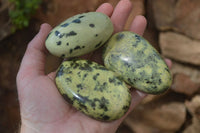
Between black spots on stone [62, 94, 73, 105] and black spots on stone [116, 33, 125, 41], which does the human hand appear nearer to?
black spots on stone [62, 94, 73, 105]

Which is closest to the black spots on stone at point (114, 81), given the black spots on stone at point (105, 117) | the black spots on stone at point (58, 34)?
the black spots on stone at point (105, 117)

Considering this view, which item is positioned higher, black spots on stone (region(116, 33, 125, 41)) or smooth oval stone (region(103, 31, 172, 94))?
black spots on stone (region(116, 33, 125, 41))

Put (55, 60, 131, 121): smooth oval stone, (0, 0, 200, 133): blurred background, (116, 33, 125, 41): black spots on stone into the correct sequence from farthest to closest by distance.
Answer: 1. (0, 0, 200, 133): blurred background
2. (116, 33, 125, 41): black spots on stone
3. (55, 60, 131, 121): smooth oval stone

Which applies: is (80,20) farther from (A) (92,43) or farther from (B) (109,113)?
(B) (109,113)

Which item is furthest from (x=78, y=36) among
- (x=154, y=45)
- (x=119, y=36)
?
(x=154, y=45)

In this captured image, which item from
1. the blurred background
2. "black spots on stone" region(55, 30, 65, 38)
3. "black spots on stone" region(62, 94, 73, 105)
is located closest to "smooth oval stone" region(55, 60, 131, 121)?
"black spots on stone" region(62, 94, 73, 105)

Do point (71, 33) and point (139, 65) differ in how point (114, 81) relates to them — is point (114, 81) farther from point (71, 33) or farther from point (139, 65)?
point (71, 33)
